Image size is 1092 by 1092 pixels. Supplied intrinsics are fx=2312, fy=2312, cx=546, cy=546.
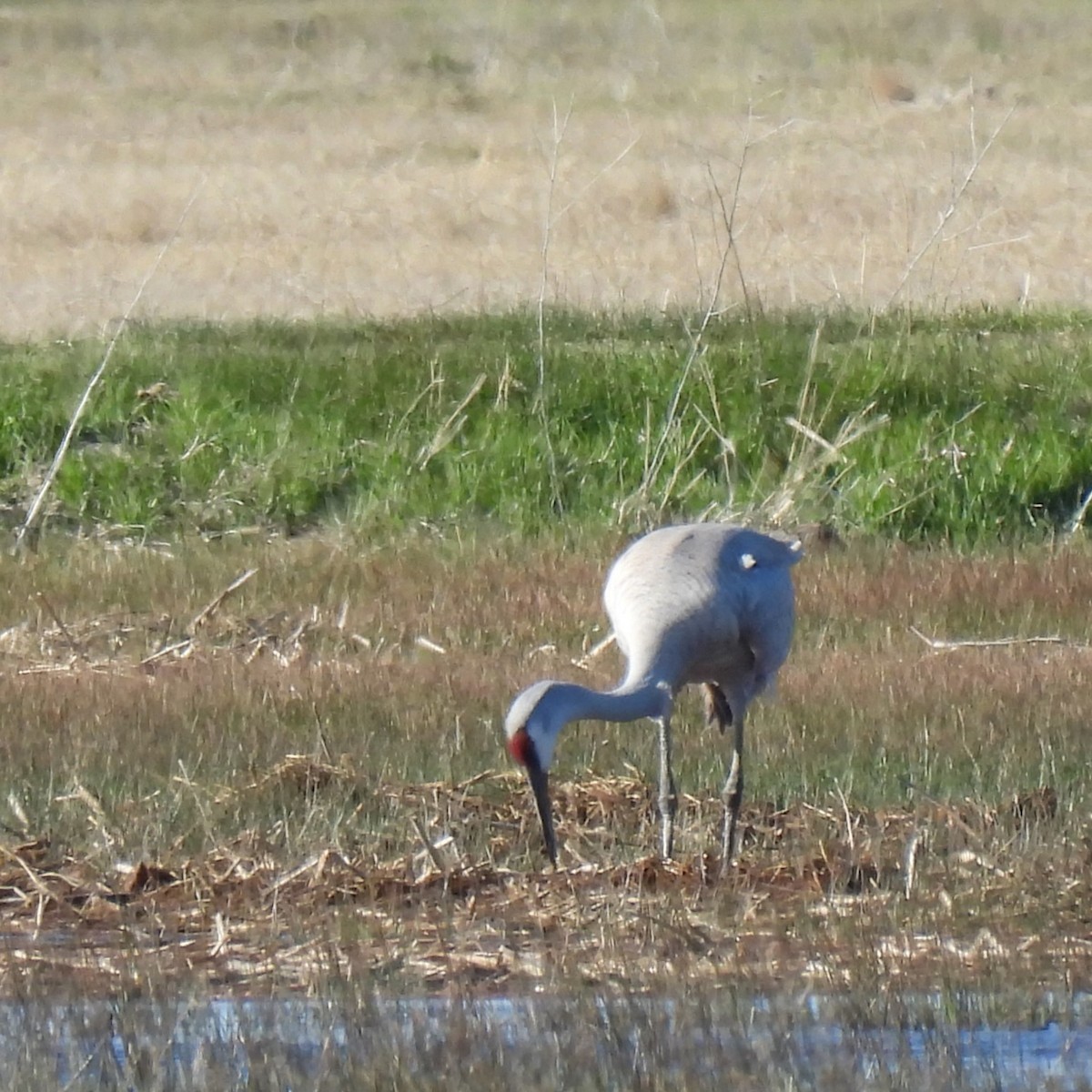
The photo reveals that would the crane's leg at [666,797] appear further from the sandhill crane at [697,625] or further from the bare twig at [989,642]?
the bare twig at [989,642]

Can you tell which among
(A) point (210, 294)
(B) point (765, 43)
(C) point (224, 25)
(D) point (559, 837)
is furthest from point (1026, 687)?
(C) point (224, 25)

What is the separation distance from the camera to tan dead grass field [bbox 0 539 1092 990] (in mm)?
4688

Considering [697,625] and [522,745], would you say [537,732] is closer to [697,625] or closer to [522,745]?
[522,745]

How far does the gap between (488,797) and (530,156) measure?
22.1 m

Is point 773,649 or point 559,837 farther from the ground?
point 773,649

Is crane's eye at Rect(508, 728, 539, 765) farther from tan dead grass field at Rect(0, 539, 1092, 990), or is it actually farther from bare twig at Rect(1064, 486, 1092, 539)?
bare twig at Rect(1064, 486, 1092, 539)

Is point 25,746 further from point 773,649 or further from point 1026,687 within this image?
point 1026,687

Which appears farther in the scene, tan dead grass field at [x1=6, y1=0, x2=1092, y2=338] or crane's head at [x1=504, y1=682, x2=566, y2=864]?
tan dead grass field at [x1=6, y1=0, x2=1092, y2=338]

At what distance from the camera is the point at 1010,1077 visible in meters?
3.90

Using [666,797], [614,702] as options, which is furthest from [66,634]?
[614,702]

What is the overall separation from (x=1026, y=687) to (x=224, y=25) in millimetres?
38968

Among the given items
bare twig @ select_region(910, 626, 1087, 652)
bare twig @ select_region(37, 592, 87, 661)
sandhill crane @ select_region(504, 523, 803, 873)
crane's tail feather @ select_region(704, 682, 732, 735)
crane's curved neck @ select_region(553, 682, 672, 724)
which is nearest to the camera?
crane's curved neck @ select_region(553, 682, 672, 724)

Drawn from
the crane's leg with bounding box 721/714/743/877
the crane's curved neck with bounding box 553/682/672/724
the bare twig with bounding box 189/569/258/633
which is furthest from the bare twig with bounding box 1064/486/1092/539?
the crane's curved neck with bounding box 553/682/672/724

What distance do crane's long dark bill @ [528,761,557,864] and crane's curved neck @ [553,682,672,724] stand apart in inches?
6.0
